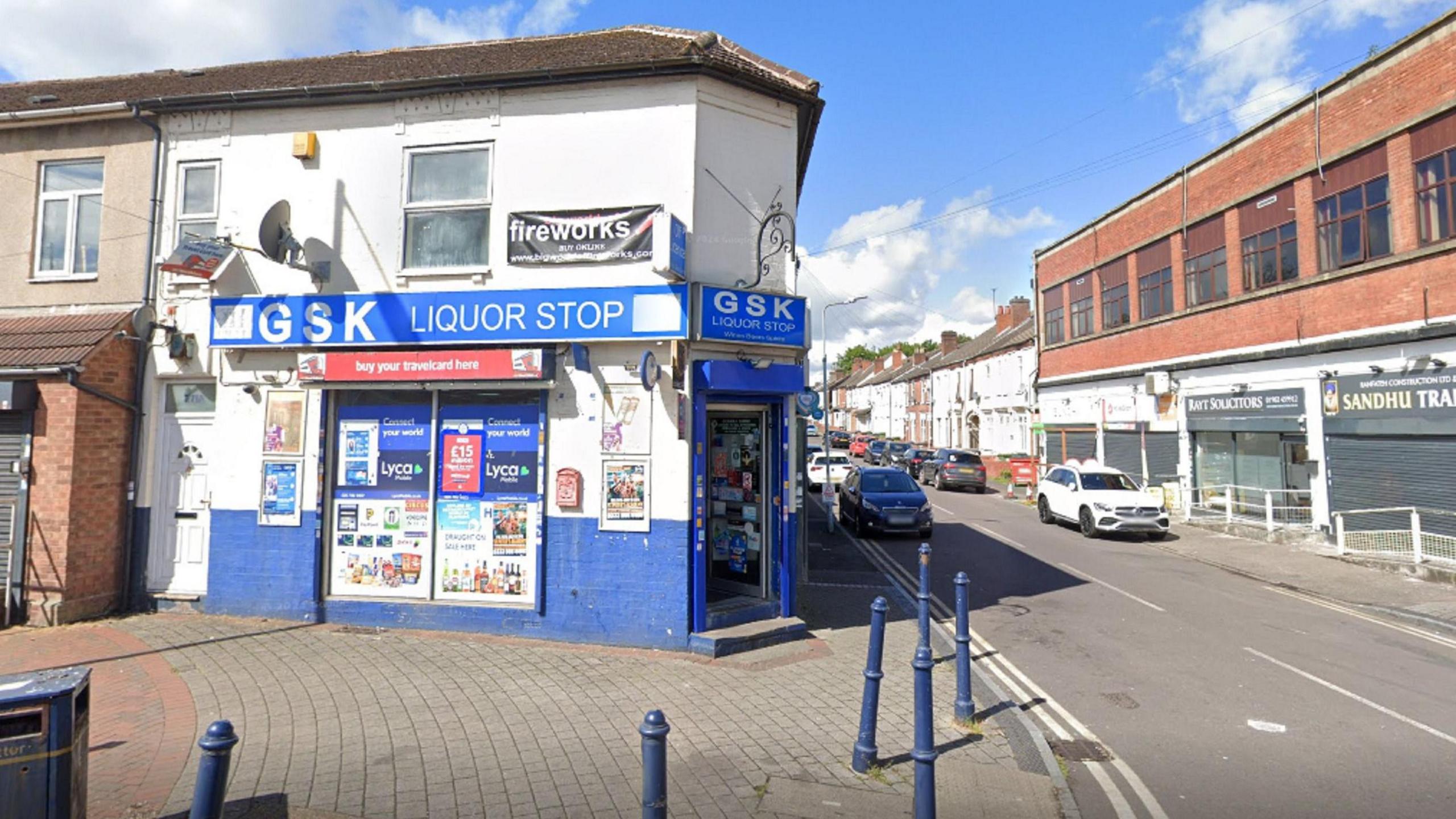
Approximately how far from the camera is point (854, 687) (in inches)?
269

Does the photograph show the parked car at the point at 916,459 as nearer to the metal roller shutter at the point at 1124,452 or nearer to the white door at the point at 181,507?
the metal roller shutter at the point at 1124,452

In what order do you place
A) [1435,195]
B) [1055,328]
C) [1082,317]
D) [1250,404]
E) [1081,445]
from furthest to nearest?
1. [1055,328]
2. [1082,317]
3. [1081,445]
4. [1250,404]
5. [1435,195]

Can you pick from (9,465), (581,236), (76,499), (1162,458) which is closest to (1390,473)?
(1162,458)

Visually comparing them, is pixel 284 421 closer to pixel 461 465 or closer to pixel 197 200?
pixel 461 465

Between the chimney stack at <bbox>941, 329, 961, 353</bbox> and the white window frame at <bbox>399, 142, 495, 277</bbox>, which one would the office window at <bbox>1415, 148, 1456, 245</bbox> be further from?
the chimney stack at <bbox>941, 329, 961, 353</bbox>

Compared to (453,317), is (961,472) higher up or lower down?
lower down

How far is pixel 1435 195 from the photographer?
14461 mm

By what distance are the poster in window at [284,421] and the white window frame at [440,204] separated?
1999 mm

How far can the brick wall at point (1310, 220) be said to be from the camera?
1452 centimetres

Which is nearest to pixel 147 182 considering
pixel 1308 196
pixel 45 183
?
pixel 45 183

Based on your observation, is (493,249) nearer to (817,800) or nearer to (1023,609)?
(817,800)

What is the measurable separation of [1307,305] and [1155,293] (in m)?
6.95

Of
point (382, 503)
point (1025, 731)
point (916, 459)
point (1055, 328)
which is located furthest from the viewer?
point (916, 459)

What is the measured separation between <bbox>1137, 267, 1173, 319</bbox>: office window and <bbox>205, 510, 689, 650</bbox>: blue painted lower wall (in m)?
21.9
